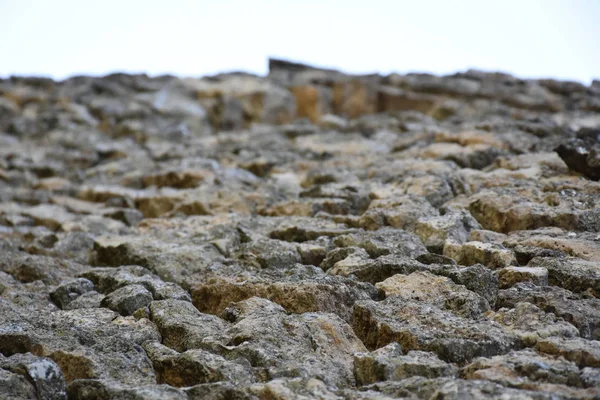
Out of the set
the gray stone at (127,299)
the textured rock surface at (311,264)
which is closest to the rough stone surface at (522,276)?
the textured rock surface at (311,264)

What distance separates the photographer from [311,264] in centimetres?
479

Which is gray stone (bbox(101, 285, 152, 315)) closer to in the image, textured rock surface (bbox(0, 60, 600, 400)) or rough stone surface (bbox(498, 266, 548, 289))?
textured rock surface (bbox(0, 60, 600, 400))

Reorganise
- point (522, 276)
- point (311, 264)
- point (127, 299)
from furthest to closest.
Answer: point (311, 264), point (127, 299), point (522, 276)

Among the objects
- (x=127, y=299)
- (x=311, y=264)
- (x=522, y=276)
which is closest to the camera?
(x=522, y=276)

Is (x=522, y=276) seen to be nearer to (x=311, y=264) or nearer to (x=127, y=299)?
(x=311, y=264)

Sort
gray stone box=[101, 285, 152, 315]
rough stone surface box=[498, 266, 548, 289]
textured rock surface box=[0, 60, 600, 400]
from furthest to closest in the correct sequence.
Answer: gray stone box=[101, 285, 152, 315]
rough stone surface box=[498, 266, 548, 289]
textured rock surface box=[0, 60, 600, 400]

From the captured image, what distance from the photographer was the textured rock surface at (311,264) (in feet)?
10.8

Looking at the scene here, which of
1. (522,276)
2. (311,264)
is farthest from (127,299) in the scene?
(522,276)

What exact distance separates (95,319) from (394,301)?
58.6 inches

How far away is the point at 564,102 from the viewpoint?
1107 centimetres

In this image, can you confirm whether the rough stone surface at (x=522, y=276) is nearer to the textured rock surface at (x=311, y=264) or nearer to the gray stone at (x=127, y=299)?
the textured rock surface at (x=311, y=264)

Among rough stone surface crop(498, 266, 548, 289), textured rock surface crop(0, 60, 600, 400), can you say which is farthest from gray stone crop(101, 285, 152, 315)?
rough stone surface crop(498, 266, 548, 289)

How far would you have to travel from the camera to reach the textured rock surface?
10.8 feet

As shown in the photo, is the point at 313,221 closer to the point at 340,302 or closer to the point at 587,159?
the point at 340,302
